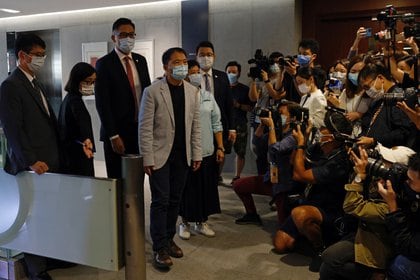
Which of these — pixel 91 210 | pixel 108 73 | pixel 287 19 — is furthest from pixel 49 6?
pixel 91 210

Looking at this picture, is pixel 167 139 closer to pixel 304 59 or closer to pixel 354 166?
pixel 354 166

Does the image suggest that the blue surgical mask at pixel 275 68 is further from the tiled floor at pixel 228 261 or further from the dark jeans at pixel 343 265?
the dark jeans at pixel 343 265

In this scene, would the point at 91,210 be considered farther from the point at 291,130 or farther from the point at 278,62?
the point at 278,62

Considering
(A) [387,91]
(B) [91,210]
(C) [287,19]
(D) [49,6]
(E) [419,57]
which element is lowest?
(B) [91,210]

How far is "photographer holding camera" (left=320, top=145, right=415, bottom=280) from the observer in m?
1.94

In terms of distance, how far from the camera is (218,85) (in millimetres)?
3330

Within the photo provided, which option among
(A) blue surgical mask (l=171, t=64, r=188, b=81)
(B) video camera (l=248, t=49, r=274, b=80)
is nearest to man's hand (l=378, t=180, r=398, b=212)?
(A) blue surgical mask (l=171, t=64, r=188, b=81)

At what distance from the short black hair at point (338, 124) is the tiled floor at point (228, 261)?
926mm

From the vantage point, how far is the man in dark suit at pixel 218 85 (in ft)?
10.5

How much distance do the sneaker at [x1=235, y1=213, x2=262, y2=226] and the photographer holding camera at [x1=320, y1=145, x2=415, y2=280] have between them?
1368 millimetres

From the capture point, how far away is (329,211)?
2.63 m

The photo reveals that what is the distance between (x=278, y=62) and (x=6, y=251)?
2.83m

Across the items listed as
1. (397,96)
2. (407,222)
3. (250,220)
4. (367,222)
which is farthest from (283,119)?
(407,222)

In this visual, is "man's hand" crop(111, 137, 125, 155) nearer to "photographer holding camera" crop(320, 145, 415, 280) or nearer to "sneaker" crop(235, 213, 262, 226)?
"sneaker" crop(235, 213, 262, 226)
